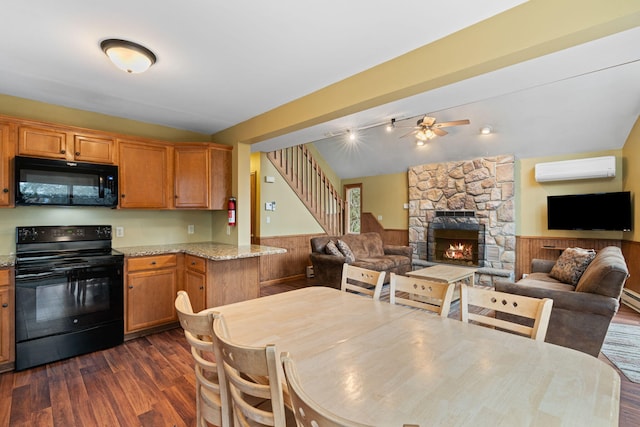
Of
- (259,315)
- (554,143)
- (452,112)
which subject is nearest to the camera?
(259,315)

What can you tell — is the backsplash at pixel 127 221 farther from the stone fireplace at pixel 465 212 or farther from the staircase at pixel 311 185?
the stone fireplace at pixel 465 212

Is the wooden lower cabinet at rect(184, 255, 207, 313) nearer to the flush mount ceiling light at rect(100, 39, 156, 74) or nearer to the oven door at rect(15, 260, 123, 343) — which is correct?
the oven door at rect(15, 260, 123, 343)

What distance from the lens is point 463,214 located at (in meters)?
6.47

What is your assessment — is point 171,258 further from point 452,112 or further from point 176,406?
point 452,112

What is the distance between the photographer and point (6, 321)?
102 inches

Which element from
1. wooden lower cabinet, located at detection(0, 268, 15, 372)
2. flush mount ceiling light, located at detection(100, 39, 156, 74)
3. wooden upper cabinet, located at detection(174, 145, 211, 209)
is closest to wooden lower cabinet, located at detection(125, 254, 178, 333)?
wooden upper cabinet, located at detection(174, 145, 211, 209)

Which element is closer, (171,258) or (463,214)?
(171,258)

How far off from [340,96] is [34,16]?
205cm

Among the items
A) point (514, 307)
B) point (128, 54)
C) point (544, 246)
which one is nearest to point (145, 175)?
point (128, 54)

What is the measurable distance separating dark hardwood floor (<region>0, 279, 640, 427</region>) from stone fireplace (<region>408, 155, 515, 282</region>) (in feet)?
12.5

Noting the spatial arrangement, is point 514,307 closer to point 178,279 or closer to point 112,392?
point 112,392

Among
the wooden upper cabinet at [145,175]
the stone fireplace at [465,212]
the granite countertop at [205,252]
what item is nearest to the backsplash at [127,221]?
the granite countertop at [205,252]

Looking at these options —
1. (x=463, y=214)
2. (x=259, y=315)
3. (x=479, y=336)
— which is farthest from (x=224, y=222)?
(x=463, y=214)

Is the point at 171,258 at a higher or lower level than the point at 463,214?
lower
